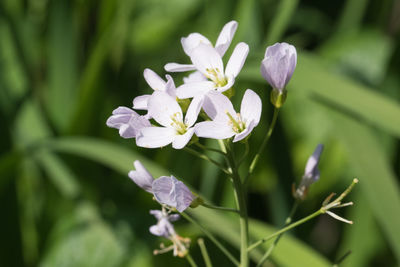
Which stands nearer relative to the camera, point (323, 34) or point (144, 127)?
point (144, 127)

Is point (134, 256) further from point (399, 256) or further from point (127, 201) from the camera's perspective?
point (399, 256)

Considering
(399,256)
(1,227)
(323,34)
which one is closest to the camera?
(399,256)

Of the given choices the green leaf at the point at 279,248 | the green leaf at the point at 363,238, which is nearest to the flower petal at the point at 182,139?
the green leaf at the point at 279,248

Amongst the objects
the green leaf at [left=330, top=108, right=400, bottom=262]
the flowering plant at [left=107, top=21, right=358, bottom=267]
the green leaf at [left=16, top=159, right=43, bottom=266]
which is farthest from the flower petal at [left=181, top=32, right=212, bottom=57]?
the green leaf at [left=16, top=159, right=43, bottom=266]

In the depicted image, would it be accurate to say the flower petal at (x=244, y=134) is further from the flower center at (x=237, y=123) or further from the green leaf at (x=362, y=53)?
the green leaf at (x=362, y=53)

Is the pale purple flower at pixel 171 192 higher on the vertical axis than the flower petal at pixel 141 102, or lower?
lower

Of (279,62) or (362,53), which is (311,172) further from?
(362,53)

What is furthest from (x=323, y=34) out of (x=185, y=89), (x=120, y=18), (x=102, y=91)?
(x=185, y=89)
